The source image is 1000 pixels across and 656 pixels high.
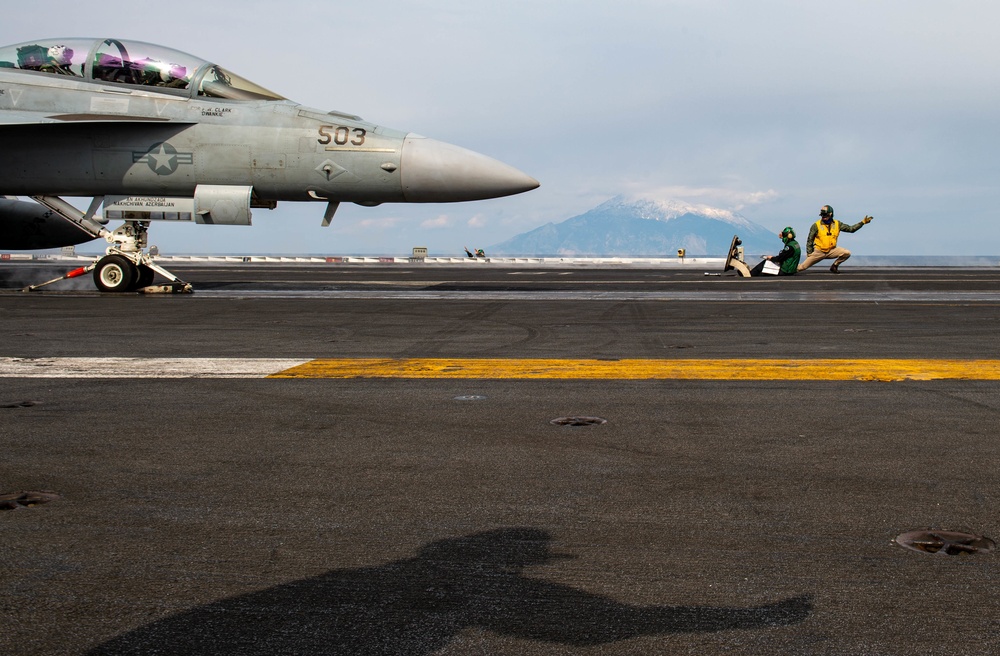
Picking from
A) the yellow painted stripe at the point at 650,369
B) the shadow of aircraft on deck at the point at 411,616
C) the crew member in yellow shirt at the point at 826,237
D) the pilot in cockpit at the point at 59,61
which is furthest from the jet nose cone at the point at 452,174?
the crew member in yellow shirt at the point at 826,237

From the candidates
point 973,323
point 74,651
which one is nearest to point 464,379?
point 74,651

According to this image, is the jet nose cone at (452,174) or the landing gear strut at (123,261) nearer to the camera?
the jet nose cone at (452,174)

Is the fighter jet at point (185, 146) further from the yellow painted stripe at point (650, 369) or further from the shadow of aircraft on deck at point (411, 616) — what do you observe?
the shadow of aircraft on deck at point (411, 616)

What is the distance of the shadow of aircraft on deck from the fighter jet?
12.6m

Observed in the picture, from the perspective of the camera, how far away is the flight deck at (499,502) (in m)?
2.44

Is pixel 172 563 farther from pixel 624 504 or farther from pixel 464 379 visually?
pixel 464 379

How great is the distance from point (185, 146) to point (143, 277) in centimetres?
289

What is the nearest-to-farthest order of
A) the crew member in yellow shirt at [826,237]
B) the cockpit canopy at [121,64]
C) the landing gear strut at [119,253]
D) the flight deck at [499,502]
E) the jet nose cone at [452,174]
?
1. the flight deck at [499,502]
2. the jet nose cone at [452,174]
3. the cockpit canopy at [121,64]
4. the landing gear strut at [119,253]
5. the crew member in yellow shirt at [826,237]

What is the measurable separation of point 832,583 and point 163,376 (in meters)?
5.37

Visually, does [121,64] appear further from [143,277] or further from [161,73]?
[143,277]

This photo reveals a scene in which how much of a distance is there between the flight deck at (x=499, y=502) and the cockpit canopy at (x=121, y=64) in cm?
868

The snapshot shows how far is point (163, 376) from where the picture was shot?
6699 mm

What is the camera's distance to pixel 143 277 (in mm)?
16641

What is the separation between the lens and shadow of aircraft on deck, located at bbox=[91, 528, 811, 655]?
233 cm
